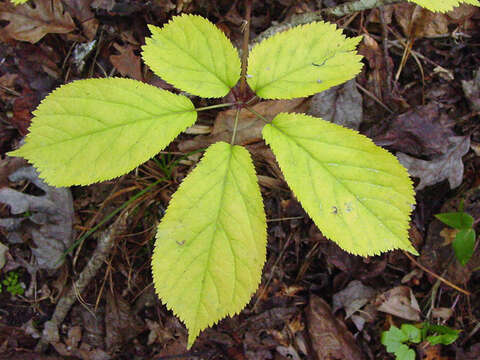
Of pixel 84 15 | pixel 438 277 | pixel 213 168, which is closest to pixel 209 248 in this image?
pixel 213 168

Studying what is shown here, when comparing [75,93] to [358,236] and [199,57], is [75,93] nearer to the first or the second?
[199,57]

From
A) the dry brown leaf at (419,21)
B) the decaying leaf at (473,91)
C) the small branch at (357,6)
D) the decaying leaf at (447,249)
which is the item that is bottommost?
the decaying leaf at (447,249)

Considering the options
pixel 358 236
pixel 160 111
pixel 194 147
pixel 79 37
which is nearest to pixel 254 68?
pixel 160 111

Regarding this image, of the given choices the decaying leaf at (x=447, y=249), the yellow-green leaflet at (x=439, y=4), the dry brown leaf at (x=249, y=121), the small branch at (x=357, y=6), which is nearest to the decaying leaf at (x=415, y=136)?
the decaying leaf at (x=447, y=249)

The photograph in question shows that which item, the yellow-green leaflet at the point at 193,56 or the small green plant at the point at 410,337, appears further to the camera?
the small green plant at the point at 410,337

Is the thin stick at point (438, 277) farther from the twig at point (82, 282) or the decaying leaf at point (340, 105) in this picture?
the twig at point (82, 282)

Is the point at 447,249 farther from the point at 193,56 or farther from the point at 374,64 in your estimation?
the point at 193,56

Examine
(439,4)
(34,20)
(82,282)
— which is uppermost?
(439,4)

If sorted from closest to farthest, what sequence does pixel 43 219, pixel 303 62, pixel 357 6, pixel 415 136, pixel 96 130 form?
pixel 96 130, pixel 303 62, pixel 357 6, pixel 415 136, pixel 43 219
